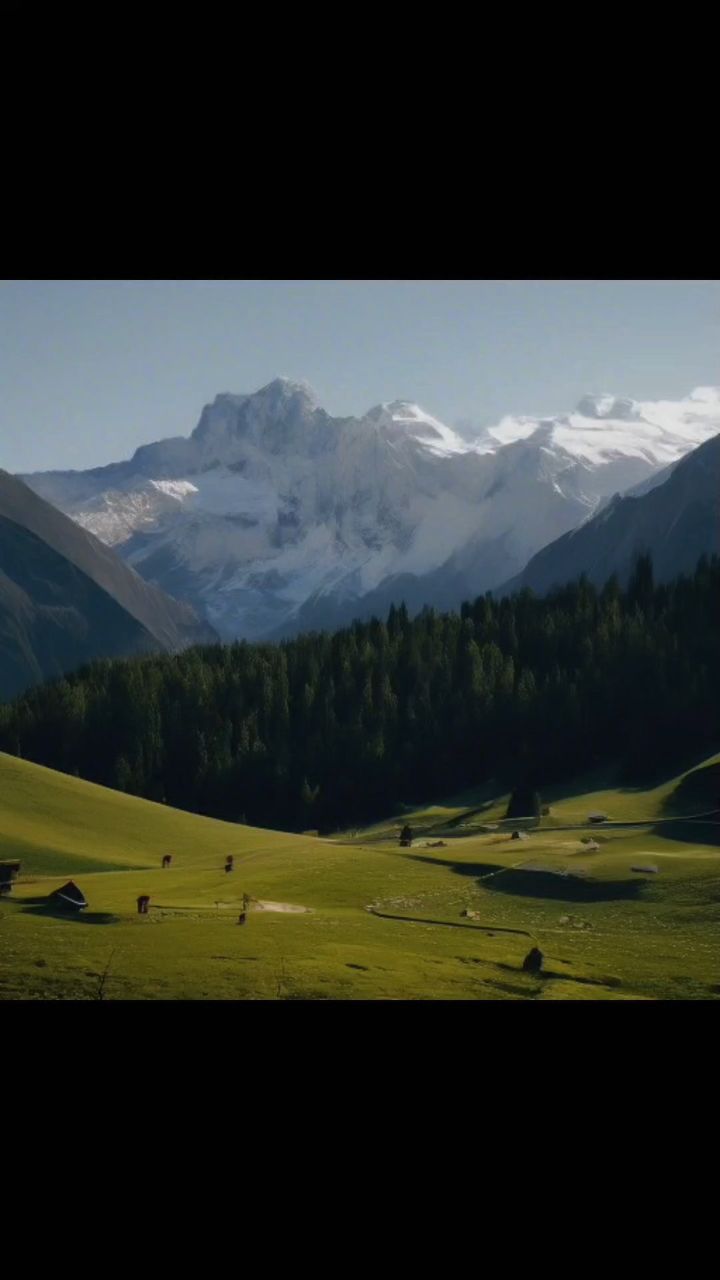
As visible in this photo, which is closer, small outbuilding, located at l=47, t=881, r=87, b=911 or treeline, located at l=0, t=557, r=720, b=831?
small outbuilding, located at l=47, t=881, r=87, b=911

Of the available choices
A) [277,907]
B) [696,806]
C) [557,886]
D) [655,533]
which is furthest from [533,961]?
[655,533]

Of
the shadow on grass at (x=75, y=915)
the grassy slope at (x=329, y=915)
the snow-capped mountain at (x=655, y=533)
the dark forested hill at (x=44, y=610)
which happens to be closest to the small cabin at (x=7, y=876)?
the grassy slope at (x=329, y=915)

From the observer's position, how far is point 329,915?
56.5ft

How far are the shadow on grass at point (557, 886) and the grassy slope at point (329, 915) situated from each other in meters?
0.03

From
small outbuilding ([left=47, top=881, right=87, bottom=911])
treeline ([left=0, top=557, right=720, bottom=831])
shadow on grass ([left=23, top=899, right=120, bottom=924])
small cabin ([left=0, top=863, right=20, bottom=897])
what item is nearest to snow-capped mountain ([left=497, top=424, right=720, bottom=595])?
treeline ([left=0, top=557, right=720, bottom=831])

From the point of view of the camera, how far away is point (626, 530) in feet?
449

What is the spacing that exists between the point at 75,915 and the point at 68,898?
1.20 feet

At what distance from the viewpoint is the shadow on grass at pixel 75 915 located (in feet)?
51.7

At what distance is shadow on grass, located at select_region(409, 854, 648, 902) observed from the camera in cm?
1881

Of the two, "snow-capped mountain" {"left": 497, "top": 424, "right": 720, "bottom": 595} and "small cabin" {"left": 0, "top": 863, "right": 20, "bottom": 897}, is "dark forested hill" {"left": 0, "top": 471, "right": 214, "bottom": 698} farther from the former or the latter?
"small cabin" {"left": 0, "top": 863, "right": 20, "bottom": 897}

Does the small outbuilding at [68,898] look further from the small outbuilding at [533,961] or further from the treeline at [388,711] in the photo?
the treeline at [388,711]

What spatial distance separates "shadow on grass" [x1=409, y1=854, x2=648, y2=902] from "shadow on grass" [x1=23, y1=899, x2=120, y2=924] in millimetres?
5726
